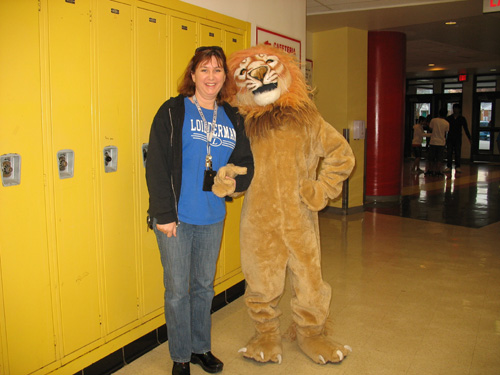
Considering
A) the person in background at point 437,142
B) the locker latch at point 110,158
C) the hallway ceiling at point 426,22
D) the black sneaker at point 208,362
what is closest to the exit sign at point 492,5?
the hallway ceiling at point 426,22

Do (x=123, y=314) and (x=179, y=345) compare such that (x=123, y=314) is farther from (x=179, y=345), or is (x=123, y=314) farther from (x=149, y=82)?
(x=149, y=82)

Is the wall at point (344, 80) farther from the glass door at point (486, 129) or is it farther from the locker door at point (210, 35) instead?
the glass door at point (486, 129)

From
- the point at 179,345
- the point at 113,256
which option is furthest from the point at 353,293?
the point at 113,256

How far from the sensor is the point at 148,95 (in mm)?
2482

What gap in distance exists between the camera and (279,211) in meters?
2.32

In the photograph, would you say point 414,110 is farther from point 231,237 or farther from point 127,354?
point 127,354

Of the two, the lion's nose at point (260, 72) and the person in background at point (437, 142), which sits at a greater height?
the lion's nose at point (260, 72)

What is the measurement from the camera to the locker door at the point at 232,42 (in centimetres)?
309

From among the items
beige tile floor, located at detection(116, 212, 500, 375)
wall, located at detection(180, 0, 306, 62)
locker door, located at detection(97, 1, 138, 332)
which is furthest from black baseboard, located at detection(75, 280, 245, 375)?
wall, located at detection(180, 0, 306, 62)

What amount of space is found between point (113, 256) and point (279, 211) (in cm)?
91

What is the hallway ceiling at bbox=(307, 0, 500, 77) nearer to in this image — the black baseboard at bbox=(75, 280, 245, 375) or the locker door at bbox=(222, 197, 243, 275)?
the locker door at bbox=(222, 197, 243, 275)

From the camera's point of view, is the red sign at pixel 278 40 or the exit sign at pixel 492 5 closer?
the red sign at pixel 278 40

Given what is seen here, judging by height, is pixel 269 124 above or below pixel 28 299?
above

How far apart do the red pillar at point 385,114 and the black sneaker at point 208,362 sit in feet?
17.7
